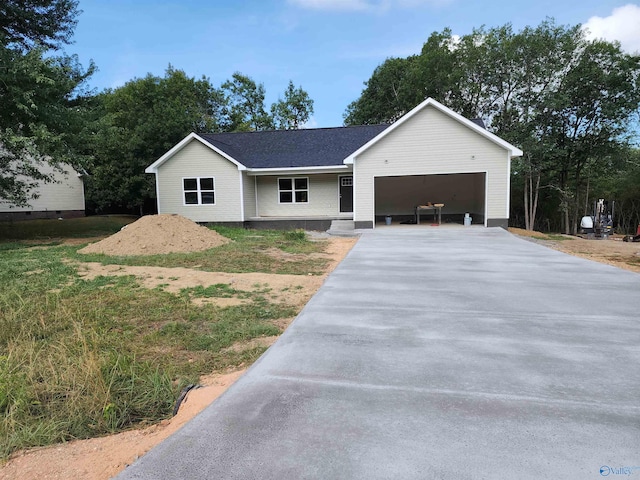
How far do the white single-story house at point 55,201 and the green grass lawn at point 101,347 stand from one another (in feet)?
65.3

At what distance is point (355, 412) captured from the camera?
2564mm

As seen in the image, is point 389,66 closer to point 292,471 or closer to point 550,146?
point 550,146

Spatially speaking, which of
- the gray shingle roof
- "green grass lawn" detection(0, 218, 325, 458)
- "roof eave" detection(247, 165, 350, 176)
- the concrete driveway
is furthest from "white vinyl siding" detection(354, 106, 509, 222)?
the concrete driveway

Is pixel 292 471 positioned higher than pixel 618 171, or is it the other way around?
pixel 618 171

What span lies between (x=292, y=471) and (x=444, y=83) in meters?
27.8

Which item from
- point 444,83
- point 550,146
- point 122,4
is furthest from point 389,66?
point 122,4

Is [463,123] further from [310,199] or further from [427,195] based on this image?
[310,199]

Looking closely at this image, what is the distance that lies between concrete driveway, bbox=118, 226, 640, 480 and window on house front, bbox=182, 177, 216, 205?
1424 centimetres

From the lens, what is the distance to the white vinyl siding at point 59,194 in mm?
24575

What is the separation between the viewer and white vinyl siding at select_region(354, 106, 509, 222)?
15.4m

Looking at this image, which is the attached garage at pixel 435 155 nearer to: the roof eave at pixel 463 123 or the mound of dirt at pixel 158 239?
the roof eave at pixel 463 123

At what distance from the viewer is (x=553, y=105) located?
20.1 meters

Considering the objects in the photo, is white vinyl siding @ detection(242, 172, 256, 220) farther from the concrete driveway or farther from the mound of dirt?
the concrete driveway

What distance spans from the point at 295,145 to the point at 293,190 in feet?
9.24
